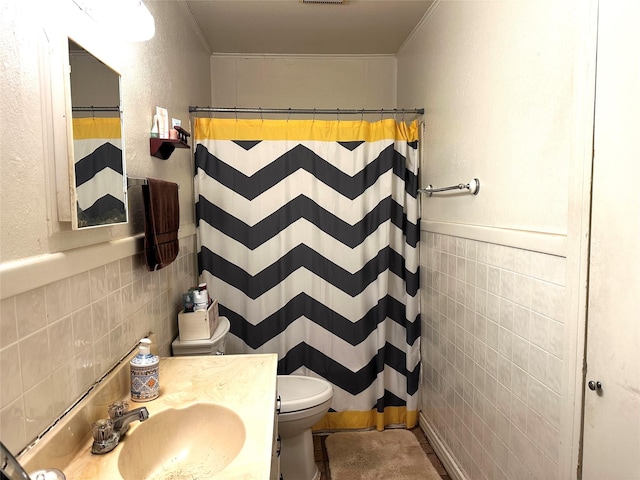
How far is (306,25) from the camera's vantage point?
8.33 ft

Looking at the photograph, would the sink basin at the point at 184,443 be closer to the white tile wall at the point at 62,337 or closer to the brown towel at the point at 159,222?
the white tile wall at the point at 62,337

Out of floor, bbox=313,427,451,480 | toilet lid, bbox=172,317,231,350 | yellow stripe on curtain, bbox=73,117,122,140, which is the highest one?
yellow stripe on curtain, bbox=73,117,122,140

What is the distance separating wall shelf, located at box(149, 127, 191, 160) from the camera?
1638mm

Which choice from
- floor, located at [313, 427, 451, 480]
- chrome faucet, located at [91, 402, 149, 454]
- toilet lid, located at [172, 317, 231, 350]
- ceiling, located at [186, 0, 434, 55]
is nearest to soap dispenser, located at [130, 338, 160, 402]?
chrome faucet, located at [91, 402, 149, 454]

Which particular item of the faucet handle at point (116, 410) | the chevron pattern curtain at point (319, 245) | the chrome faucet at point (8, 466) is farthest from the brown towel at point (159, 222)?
the chrome faucet at point (8, 466)

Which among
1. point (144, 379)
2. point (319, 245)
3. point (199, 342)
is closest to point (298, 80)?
point (319, 245)

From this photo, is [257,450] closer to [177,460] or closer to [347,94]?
[177,460]

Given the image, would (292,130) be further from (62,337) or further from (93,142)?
(62,337)

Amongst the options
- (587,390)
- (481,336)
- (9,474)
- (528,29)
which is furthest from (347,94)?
(9,474)

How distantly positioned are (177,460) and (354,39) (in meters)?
2.59

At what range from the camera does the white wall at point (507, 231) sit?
1.20m

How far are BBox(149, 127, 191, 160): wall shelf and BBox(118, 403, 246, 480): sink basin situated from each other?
991 mm

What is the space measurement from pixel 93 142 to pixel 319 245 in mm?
1464

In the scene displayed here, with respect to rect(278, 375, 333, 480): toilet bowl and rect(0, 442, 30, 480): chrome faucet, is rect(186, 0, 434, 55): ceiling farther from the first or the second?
rect(0, 442, 30, 480): chrome faucet
